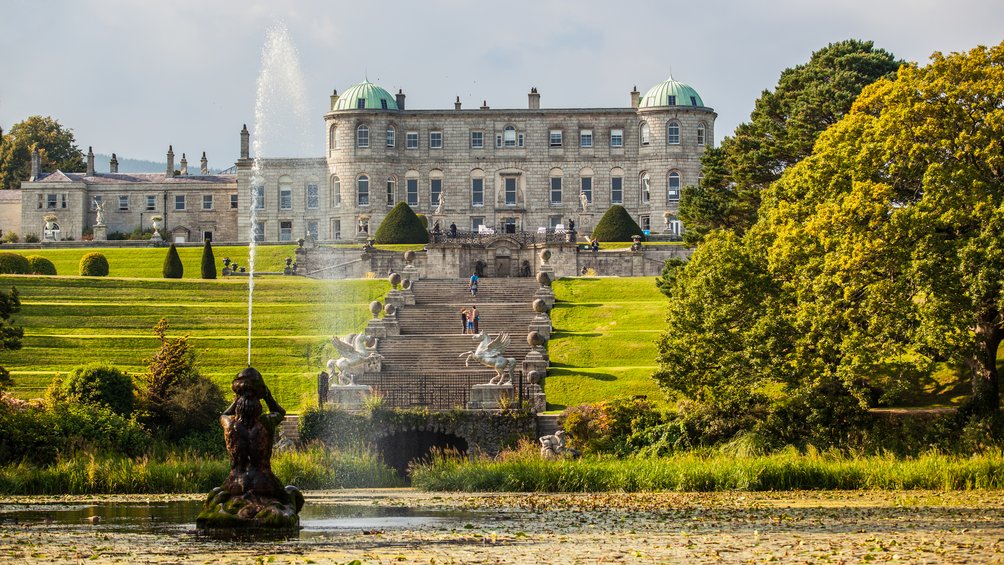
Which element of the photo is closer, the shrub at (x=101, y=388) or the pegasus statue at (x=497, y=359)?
the shrub at (x=101, y=388)

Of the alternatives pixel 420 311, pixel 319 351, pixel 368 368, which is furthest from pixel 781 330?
pixel 420 311

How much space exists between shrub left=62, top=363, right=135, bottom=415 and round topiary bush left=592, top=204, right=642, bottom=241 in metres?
41.7

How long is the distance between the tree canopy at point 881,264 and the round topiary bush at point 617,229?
3813cm

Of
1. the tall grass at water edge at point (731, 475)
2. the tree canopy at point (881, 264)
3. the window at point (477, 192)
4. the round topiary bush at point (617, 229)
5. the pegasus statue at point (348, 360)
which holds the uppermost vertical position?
the window at point (477, 192)

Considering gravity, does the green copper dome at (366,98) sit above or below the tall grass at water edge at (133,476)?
above


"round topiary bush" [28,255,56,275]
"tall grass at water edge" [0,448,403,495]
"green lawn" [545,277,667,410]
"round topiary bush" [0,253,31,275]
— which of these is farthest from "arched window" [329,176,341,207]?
"tall grass at water edge" [0,448,403,495]

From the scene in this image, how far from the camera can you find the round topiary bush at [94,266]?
69312mm

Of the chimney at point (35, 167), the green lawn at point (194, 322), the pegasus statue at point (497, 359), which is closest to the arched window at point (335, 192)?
the chimney at point (35, 167)

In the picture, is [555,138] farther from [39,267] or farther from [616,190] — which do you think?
[39,267]

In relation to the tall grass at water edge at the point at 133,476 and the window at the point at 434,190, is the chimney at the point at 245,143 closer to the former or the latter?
the window at the point at 434,190

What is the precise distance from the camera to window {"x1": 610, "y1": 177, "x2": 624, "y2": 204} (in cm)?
8881

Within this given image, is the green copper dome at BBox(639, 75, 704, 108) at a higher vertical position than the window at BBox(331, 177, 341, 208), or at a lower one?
higher

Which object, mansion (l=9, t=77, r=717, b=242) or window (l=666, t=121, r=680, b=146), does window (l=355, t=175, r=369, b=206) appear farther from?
window (l=666, t=121, r=680, b=146)

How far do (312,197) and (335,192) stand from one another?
3783mm
